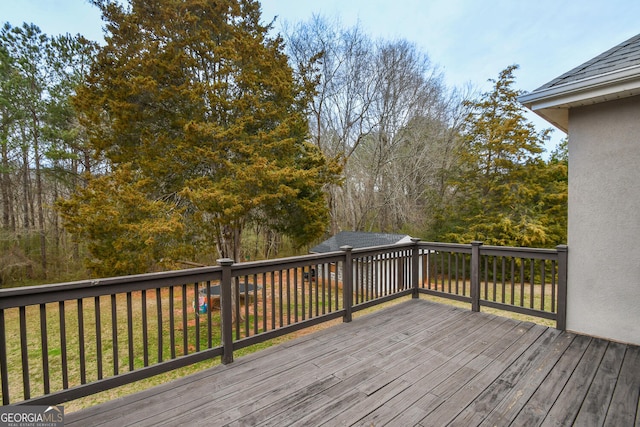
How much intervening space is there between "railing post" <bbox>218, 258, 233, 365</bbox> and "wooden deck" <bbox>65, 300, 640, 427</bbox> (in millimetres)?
130

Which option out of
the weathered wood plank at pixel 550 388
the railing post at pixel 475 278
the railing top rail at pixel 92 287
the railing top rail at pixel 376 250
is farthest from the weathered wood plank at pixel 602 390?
the railing top rail at pixel 92 287

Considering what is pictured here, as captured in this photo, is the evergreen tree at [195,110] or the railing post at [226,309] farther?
the evergreen tree at [195,110]

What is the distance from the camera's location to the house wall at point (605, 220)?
2.99m

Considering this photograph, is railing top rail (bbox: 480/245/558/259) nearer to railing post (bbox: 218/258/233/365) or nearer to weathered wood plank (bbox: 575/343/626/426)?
weathered wood plank (bbox: 575/343/626/426)

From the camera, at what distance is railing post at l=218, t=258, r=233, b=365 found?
8.97ft

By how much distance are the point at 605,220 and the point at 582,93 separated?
137 centimetres

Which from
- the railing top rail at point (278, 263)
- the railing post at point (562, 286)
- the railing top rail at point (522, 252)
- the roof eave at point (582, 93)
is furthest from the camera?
the railing top rail at point (522, 252)

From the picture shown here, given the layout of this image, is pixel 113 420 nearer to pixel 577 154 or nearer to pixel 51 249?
pixel 577 154

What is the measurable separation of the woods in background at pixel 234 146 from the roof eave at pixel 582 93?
427cm

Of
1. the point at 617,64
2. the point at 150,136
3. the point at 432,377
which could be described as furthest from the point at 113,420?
the point at 150,136

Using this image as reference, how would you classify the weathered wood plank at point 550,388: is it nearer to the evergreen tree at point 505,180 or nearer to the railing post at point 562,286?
the railing post at point 562,286

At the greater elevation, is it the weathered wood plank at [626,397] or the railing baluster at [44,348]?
the railing baluster at [44,348]

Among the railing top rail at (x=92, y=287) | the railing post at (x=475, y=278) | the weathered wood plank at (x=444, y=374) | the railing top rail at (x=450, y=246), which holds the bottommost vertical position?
the weathered wood plank at (x=444, y=374)

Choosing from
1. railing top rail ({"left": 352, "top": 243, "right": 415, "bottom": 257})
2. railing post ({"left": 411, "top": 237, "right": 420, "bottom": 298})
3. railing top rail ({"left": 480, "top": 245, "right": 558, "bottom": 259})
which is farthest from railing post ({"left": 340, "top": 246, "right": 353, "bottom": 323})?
railing top rail ({"left": 480, "top": 245, "right": 558, "bottom": 259})
